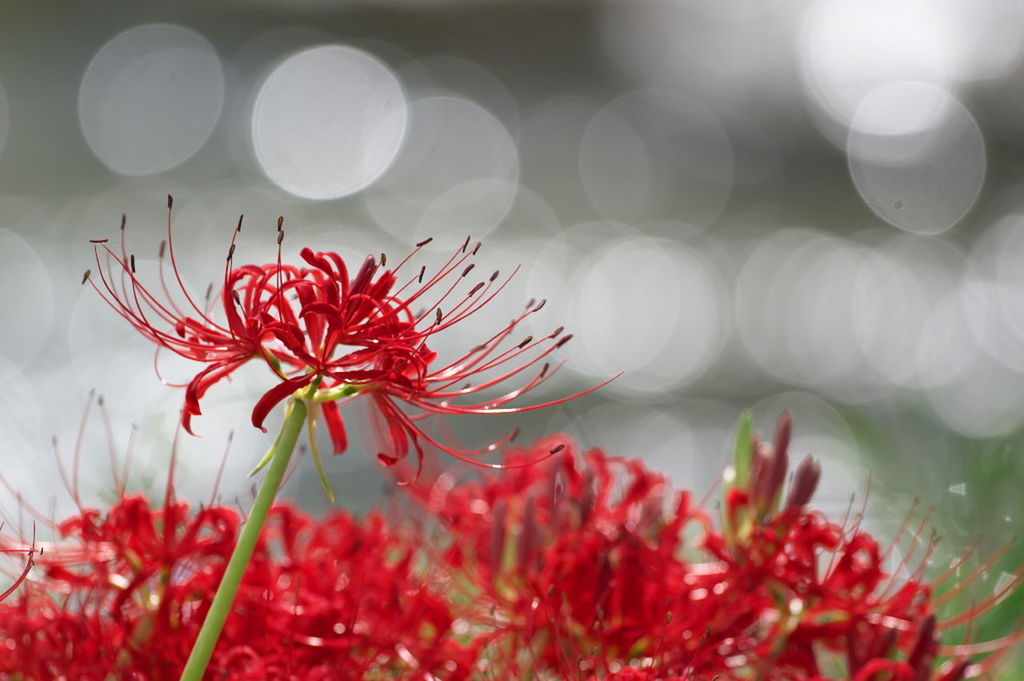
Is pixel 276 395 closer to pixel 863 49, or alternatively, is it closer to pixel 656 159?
pixel 656 159

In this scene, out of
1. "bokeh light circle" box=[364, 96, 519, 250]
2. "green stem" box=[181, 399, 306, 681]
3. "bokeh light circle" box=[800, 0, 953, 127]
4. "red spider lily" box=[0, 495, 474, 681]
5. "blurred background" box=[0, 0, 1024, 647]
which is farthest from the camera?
"bokeh light circle" box=[800, 0, 953, 127]

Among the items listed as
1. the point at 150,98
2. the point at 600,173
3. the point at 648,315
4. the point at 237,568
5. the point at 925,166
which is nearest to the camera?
the point at 237,568

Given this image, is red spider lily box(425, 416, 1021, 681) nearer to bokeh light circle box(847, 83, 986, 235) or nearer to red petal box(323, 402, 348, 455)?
red petal box(323, 402, 348, 455)

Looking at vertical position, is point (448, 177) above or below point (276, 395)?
above

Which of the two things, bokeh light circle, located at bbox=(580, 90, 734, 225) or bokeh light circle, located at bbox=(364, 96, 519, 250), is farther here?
→ bokeh light circle, located at bbox=(580, 90, 734, 225)

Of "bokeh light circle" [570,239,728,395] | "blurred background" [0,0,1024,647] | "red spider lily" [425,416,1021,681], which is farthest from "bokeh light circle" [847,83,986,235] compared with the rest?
"red spider lily" [425,416,1021,681]

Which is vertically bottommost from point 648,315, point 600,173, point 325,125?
point 648,315

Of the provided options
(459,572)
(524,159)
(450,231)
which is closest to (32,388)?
(450,231)

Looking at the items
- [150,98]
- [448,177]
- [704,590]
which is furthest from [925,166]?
[704,590]

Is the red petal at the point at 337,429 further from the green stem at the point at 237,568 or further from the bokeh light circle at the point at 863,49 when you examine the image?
the bokeh light circle at the point at 863,49
